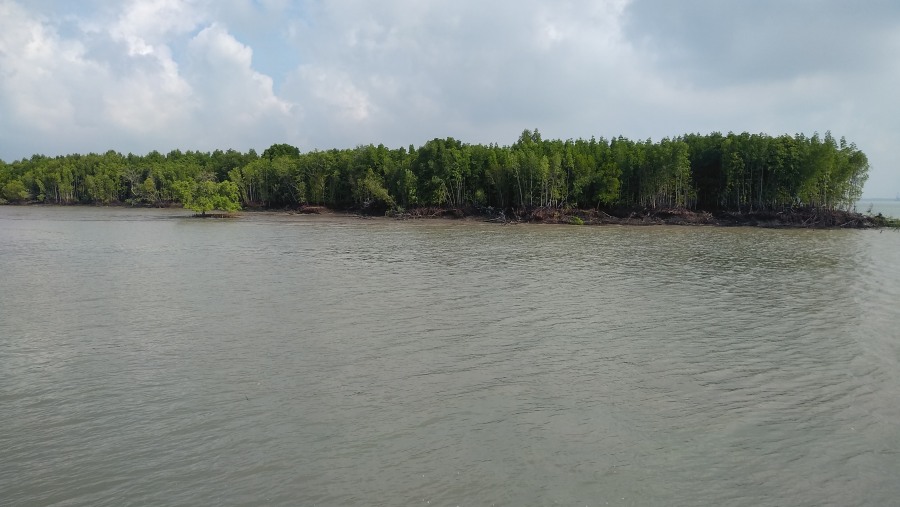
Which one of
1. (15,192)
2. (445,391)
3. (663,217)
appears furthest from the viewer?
(15,192)

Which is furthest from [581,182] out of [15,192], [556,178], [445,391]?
[15,192]

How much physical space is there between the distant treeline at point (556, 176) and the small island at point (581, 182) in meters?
0.15

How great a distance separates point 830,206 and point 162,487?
2580 inches

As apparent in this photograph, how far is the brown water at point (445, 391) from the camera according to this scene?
6.75 metres

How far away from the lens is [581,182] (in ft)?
209

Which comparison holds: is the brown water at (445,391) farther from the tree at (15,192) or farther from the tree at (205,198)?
the tree at (15,192)

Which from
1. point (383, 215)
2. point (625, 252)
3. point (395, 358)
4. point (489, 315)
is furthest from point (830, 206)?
point (395, 358)

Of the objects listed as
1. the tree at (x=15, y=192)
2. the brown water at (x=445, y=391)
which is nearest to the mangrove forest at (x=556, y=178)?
the tree at (x=15, y=192)

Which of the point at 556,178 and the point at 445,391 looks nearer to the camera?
the point at 445,391

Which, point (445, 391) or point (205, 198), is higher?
point (205, 198)

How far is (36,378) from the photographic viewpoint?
32.7 ft

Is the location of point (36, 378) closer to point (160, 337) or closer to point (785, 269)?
point (160, 337)

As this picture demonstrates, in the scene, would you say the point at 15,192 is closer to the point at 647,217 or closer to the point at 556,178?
the point at 556,178

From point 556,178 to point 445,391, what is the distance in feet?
188
